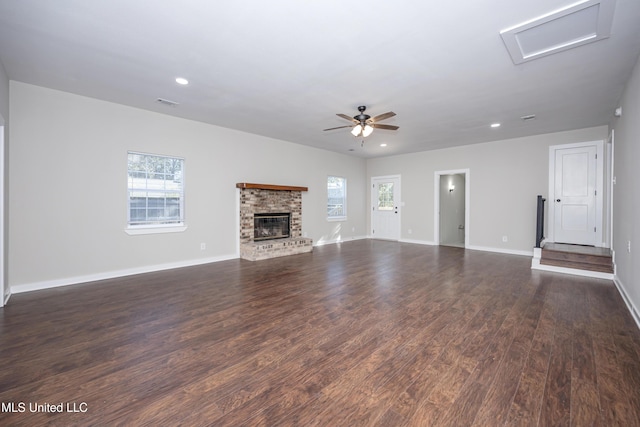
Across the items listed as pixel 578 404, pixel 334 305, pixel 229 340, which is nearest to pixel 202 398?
pixel 229 340

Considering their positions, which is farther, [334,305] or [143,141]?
[143,141]

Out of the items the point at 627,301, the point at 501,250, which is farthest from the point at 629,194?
the point at 501,250

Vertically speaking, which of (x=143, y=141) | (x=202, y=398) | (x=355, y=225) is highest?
(x=143, y=141)

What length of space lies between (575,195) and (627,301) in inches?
130

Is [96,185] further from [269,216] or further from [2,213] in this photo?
[269,216]

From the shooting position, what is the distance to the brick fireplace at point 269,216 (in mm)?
6008

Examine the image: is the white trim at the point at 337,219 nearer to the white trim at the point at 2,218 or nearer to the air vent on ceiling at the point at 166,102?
the air vent on ceiling at the point at 166,102

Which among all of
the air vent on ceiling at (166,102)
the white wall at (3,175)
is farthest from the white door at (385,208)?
the white wall at (3,175)

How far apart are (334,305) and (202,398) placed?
5.83 feet

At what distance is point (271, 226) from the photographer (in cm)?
679

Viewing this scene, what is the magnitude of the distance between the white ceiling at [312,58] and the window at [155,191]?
90 cm

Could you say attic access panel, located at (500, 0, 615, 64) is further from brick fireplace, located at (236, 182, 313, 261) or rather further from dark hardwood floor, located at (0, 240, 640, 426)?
brick fireplace, located at (236, 182, 313, 261)

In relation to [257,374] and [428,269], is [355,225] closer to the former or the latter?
[428,269]

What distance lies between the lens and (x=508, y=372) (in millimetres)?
1988
